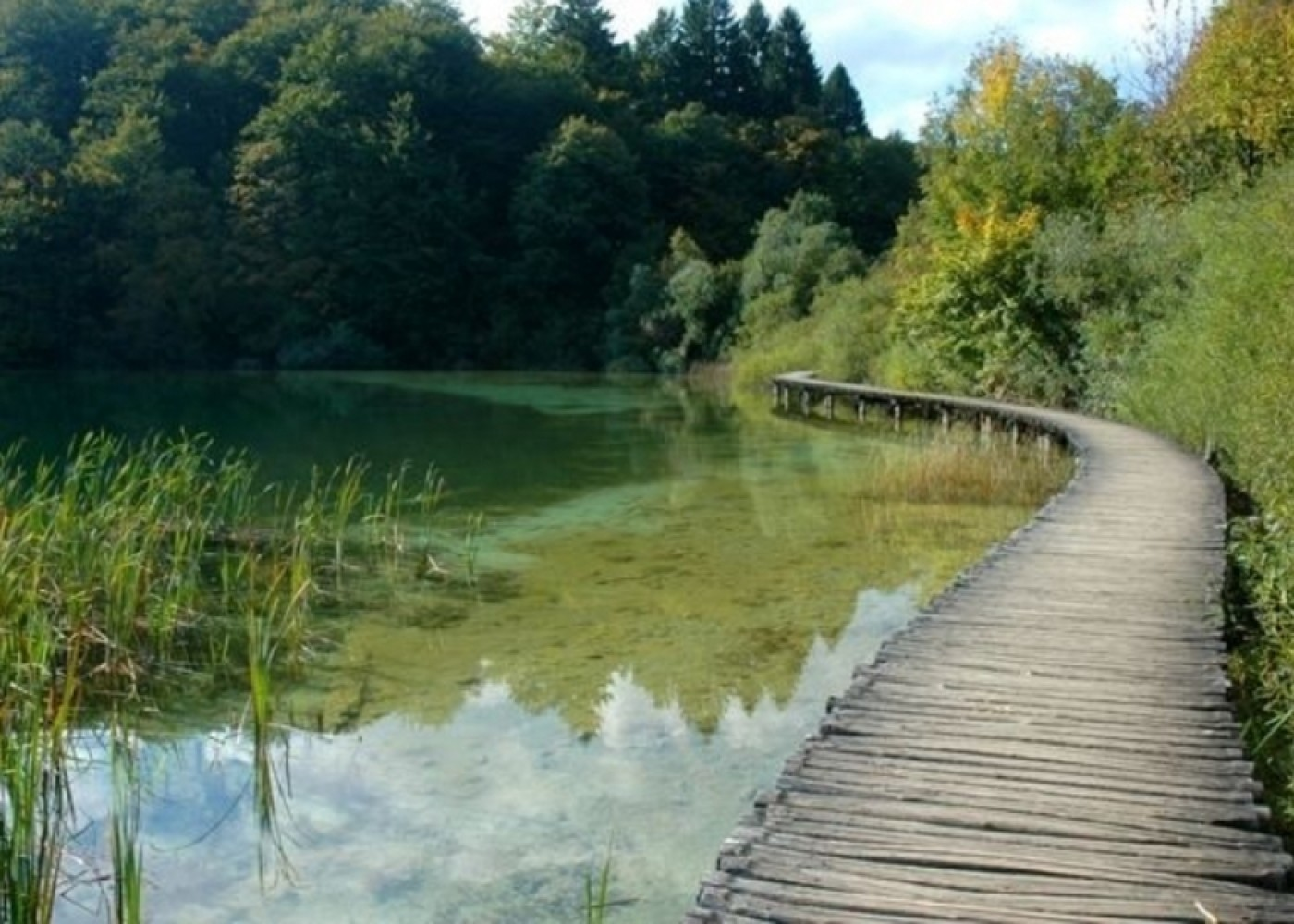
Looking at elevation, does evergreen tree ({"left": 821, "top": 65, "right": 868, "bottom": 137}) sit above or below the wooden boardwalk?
above

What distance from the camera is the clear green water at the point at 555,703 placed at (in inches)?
185

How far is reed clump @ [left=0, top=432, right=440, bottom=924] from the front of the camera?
3.96m

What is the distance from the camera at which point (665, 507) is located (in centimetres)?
1320

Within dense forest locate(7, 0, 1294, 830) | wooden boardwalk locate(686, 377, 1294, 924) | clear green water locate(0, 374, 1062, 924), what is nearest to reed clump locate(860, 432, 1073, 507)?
clear green water locate(0, 374, 1062, 924)

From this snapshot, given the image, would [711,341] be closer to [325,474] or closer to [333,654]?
[325,474]

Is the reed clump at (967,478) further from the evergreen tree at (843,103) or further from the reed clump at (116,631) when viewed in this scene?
the evergreen tree at (843,103)

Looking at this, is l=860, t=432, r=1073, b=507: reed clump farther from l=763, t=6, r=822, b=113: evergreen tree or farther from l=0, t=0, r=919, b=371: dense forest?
l=763, t=6, r=822, b=113: evergreen tree

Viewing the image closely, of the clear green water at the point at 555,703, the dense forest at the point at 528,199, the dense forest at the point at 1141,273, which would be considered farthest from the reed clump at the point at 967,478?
the dense forest at the point at 528,199

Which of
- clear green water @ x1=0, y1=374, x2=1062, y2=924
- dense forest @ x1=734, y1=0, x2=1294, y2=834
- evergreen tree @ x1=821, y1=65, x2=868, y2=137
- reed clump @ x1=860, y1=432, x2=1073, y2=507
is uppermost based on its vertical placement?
evergreen tree @ x1=821, y1=65, x2=868, y2=137

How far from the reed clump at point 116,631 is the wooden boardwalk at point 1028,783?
173 centimetres

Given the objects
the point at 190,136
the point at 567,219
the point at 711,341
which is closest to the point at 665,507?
the point at 711,341

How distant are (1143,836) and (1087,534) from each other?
479 cm

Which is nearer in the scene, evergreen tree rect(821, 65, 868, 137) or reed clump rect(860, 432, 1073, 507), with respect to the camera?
reed clump rect(860, 432, 1073, 507)

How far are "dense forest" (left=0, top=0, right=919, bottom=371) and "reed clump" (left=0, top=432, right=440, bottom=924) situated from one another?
98.0 feet
